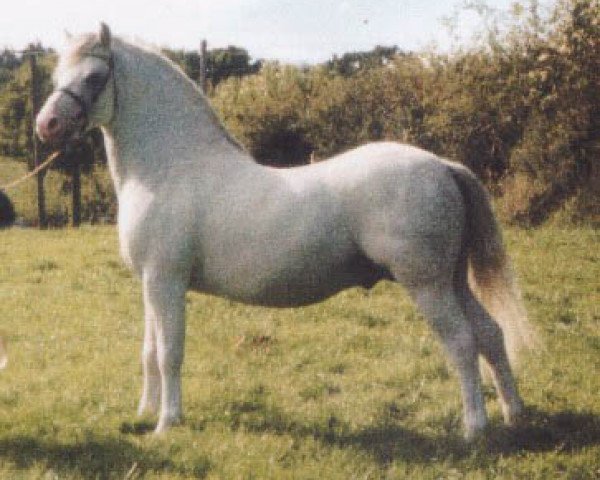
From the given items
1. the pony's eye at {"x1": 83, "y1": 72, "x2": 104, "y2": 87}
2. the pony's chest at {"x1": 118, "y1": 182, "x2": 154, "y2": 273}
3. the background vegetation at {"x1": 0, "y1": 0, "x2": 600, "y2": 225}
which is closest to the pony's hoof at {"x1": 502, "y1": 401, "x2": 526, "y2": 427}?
the pony's chest at {"x1": 118, "y1": 182, "x2": 154, "y2": 273}

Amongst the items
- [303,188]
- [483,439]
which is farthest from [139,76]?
[483,439]

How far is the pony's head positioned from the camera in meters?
4.88

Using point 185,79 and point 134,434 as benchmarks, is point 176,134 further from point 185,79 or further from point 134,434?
point 134,434

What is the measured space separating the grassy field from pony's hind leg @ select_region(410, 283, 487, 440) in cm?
43

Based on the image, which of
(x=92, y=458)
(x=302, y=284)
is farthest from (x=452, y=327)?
(x=92, y=458)

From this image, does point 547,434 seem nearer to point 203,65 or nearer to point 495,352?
point 495,352

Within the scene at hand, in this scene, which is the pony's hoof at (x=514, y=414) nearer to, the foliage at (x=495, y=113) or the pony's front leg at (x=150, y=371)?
the pony's front leg at (x=150, y=371)

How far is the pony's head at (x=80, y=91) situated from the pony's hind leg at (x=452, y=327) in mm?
2319

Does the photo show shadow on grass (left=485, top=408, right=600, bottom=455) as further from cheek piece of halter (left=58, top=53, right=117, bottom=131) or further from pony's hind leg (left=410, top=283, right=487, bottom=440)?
cheek piece of halter (left=58, top=53, right=117, bottom=131)

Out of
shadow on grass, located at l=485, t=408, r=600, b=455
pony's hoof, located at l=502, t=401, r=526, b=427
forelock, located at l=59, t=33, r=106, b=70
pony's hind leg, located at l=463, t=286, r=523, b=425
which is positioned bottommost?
shadow on grass, located at l=485, t=408, r=600, b=455

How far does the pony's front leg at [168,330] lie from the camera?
16.5 ft

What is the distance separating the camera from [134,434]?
516cm

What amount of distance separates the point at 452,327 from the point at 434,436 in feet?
2.80

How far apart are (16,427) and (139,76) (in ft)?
8.00
